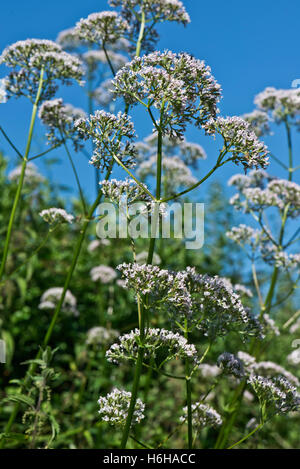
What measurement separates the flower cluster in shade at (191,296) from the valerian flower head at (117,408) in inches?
20.7

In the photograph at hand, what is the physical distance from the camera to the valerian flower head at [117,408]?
8.38 ft

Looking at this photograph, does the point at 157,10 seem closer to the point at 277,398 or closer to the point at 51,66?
the point at 51,66

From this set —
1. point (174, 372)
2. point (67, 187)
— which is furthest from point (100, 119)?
point (67, 187)

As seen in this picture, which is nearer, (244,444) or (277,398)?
(277,398)

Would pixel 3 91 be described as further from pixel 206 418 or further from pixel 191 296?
pixel 206 418

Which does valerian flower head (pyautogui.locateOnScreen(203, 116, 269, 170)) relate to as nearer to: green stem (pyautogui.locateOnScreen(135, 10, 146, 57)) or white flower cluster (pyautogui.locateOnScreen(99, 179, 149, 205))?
white flower cluster (pyautogui.locateOnScreen(99, 179, 149, 205))

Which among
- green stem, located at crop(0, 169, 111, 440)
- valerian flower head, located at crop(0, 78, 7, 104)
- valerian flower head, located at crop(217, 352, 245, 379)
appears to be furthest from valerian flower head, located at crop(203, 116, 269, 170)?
valerian flower head, located at crop(0, 78, 7, 104)

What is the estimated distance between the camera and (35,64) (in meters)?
4.05

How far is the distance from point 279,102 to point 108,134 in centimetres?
332

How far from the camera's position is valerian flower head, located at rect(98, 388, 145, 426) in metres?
2.55

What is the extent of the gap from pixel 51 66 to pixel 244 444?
14.7 ft

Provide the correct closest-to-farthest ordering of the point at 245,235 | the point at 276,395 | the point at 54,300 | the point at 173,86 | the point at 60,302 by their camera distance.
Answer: the point at 173,86, the point at 276,395, the point at 60,302, the point at 245,235, the point at 54,300

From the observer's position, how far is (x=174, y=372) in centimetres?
661

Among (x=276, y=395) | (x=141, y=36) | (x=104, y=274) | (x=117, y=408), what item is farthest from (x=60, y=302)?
(x=104, y=274)
